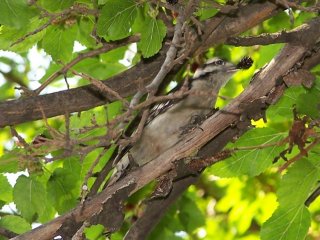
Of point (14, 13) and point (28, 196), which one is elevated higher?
point (14, 13)

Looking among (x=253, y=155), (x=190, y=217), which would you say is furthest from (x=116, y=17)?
(x=190, y=217)

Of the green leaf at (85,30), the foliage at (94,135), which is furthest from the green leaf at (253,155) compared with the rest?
the green leaf at (85,30)

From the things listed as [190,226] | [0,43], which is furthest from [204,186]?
[0,43]

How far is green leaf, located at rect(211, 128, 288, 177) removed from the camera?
5.27 metres

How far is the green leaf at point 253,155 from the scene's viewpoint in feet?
17.3

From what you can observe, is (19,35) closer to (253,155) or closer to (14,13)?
(14,13)

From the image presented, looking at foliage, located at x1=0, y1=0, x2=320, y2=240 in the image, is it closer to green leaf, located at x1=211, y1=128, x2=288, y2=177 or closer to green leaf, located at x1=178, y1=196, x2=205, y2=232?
green leaf, located at x1=211, y1=128, x2=288, y2=177

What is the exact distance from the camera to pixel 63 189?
222 inches

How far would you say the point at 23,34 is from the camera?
18.6 feet

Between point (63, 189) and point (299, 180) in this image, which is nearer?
point (299, 180)

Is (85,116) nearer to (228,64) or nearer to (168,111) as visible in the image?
(168,111)

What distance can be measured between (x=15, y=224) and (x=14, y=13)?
1.62 meters

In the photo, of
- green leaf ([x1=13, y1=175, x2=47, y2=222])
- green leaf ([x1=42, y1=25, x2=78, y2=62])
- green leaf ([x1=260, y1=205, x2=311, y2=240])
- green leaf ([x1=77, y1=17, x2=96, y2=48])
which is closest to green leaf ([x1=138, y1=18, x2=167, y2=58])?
green leaf ([x1=77, y1=17, x2=96, y2=48])

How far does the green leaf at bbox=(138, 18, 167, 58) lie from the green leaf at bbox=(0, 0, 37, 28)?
1051 millimetres
